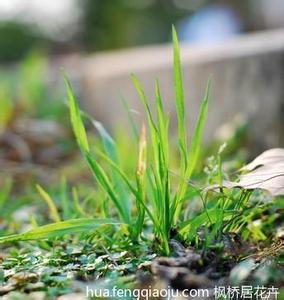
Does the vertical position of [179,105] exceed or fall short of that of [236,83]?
it exceeds it

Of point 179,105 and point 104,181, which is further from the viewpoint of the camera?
point 104,181

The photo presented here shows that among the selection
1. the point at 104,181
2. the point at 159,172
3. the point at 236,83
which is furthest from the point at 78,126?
the point at 236,83

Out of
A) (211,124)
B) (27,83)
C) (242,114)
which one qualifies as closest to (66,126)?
(27,83)

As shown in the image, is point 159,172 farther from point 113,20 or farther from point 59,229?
point 113,20

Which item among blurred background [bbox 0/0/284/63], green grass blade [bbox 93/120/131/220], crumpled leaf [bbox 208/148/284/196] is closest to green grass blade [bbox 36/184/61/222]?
green grass blade [bbox 93/120/131/220]

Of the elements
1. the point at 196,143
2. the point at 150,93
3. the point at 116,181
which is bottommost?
the point at 150,93

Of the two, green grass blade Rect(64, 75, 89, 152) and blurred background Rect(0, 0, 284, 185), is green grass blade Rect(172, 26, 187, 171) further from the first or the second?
blurred background Rect(0, 0, 284, 185)

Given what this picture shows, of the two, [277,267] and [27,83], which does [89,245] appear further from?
[27,83]
